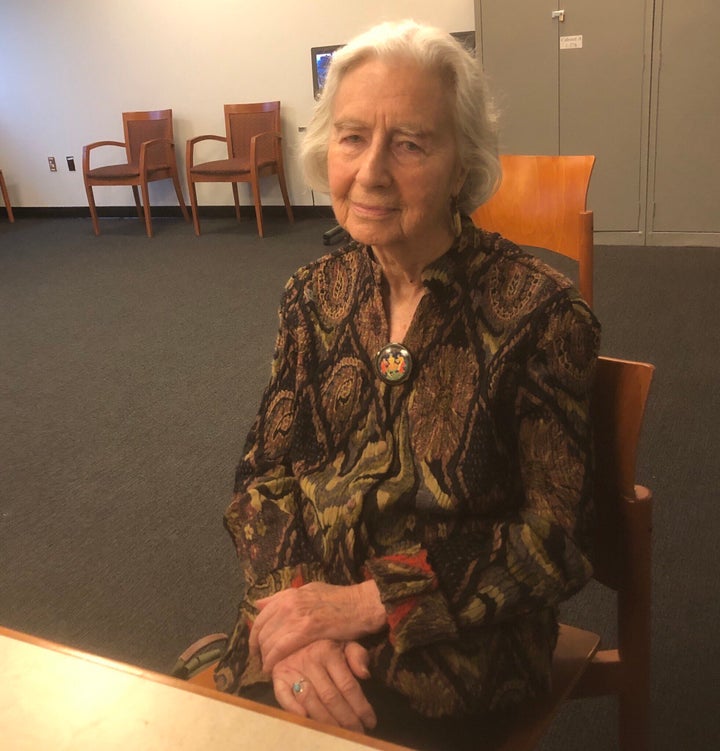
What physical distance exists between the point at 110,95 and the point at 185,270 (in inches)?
100

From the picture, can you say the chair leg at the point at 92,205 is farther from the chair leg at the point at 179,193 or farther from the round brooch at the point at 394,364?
the round brooch at the point at 394,364

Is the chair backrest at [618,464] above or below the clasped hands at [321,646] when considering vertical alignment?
above

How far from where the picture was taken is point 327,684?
3.12ft

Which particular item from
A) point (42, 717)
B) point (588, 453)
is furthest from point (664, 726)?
point (42, 717)

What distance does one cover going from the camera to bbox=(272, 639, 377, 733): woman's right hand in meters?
0.93

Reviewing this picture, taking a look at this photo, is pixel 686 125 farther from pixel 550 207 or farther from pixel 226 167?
pixel 550 207

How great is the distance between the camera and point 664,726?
160cm

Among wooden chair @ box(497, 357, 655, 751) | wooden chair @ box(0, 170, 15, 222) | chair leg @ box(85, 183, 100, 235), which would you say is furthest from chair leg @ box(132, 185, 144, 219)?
wooden chair @ box(497, 357, 655, 751)

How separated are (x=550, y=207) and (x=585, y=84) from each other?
10.4 feet

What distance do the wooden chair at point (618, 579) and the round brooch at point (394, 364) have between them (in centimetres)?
24

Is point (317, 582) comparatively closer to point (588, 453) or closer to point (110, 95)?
point (588, 453)

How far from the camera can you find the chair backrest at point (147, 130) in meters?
6.50

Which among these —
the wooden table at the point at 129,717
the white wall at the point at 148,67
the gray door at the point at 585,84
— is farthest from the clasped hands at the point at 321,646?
the white wall at the point at 148,67

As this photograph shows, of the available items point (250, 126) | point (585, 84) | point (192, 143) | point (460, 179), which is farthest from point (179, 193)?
point (460, 179)
